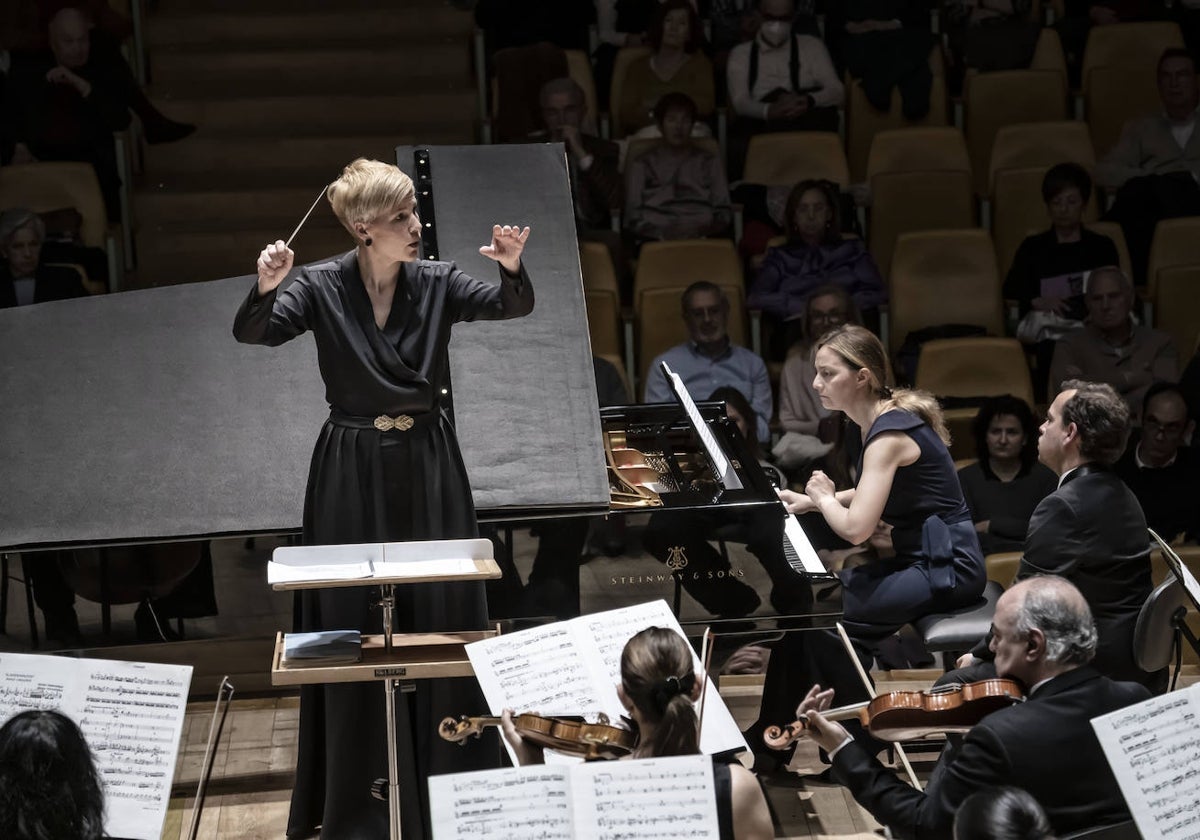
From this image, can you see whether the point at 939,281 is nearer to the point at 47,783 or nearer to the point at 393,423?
the point at 393,423

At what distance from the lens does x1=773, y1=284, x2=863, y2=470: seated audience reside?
21.0 feet

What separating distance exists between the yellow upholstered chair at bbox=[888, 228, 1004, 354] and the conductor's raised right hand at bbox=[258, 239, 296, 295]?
12.8 feet

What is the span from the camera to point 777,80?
7.80 meters

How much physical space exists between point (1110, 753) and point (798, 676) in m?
1.97

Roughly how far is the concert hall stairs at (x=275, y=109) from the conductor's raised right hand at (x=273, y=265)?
3762mm

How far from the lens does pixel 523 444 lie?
426cm

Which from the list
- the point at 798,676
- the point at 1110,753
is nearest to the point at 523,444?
the point at 798,676

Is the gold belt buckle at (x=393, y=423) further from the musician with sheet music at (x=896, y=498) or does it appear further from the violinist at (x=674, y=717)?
the musician with sheet music at (x=896, y=498)

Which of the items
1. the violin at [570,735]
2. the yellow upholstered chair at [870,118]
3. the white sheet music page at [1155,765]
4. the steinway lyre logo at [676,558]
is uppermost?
the yellow upholstered chair at [870,118]

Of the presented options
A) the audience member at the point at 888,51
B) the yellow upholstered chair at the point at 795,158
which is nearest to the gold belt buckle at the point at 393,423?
the yellow upholstered chair at the point at 795,158

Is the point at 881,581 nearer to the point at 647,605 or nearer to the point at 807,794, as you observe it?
the point at 807,794

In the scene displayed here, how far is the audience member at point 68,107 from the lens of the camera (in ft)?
23.8

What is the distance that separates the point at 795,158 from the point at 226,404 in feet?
12.3

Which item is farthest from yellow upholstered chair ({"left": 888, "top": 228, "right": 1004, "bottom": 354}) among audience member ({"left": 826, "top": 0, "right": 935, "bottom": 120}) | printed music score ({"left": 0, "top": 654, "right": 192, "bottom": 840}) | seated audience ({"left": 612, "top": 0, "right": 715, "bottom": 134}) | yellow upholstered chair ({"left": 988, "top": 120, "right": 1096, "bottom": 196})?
printed music score ({"left": 0, "top": 654, "right": 192, "bottom": 840})
